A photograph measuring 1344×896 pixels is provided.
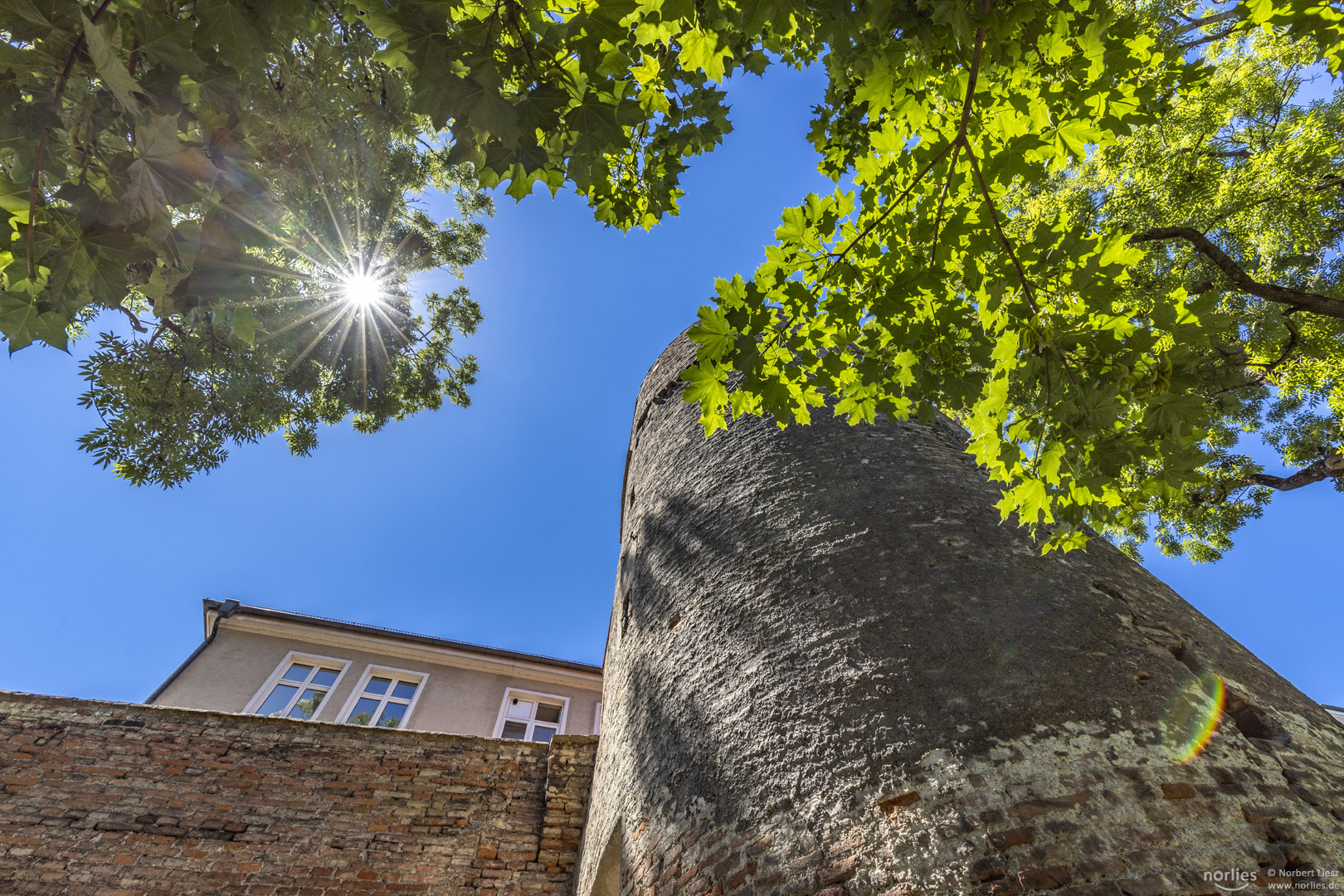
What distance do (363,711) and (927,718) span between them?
30.8 ft

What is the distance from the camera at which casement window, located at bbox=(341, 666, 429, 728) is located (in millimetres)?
9141

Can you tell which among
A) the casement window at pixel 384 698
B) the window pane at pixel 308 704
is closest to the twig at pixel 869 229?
the casement window at pixel 384 698

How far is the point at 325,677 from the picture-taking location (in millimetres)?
9719

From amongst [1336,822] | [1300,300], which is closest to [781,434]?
[1336,822]

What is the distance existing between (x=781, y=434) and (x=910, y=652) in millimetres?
2048

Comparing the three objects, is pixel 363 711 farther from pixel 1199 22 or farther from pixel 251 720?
pixel 1199 22

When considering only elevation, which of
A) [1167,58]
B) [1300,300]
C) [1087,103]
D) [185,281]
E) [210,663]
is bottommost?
[185,281]

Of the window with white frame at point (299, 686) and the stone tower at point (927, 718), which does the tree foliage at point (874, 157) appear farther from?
the window with white frame at point (299, 686)

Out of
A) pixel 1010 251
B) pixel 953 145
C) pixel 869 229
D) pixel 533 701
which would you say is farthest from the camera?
pixel 533 701

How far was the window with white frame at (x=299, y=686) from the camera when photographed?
8.92 metres

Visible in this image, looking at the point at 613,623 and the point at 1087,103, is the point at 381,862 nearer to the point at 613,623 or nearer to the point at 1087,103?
the point at 613,623

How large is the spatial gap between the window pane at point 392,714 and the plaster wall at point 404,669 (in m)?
0.20

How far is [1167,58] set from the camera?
272 centimetres

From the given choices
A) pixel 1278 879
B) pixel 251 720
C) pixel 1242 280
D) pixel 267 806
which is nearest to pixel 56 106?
pixel 1278 879
